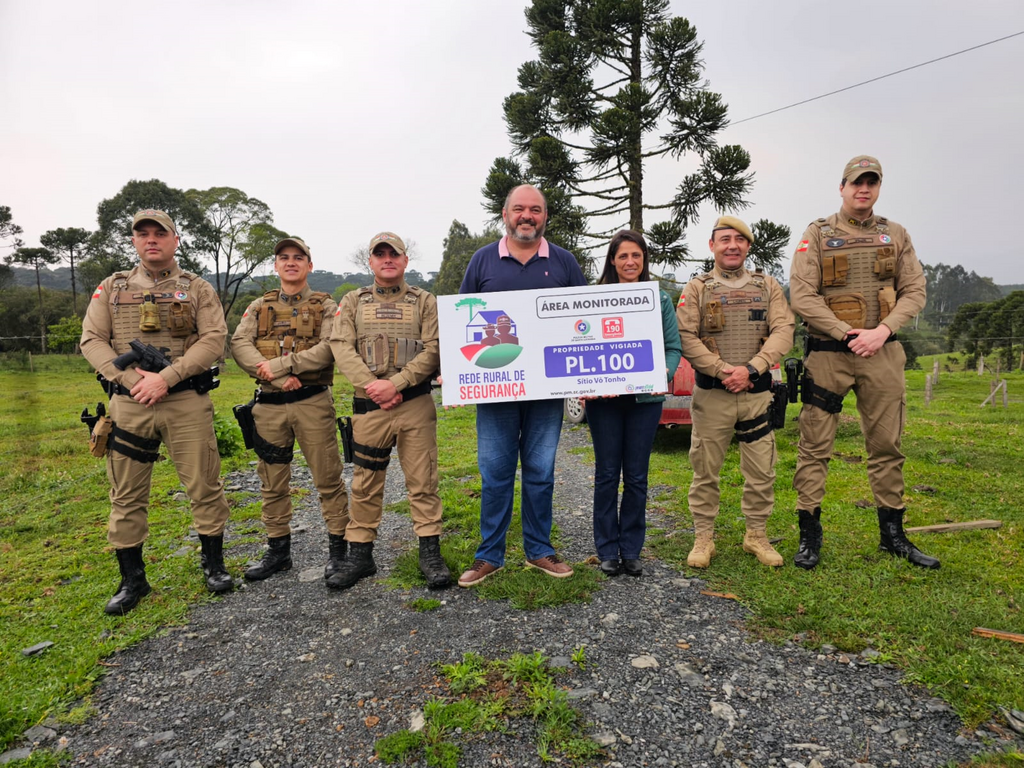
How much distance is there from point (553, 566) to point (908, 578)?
249cm

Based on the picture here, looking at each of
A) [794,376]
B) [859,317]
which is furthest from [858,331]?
[794,376]

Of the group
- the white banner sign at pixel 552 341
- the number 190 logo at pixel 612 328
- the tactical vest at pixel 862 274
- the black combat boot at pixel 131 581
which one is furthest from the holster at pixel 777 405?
the black combat boot at pixel 131 581

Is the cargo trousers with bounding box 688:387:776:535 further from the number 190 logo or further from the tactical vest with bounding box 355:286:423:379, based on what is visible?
the tactical vest with bounding box 355:286:423:379

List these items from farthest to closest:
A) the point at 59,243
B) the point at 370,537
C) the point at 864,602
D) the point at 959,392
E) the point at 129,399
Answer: the point at 59,243, the point at 959,392, the point at 370,537, the point at 129,399, the point at 864,602

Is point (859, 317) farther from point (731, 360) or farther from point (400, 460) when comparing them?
point (400, 460)

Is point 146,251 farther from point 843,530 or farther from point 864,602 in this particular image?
point 843,530

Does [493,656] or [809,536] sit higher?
[809,536]

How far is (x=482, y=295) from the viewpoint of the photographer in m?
4.02

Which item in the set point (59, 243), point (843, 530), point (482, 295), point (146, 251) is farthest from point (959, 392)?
point (59, 243)

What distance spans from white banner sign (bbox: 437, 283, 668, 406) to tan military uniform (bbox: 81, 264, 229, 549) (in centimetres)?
185

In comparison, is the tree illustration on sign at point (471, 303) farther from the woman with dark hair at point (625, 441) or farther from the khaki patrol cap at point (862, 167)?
the khaki patrol cap at point (862, 167)

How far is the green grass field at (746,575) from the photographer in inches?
118

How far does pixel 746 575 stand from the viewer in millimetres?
4102

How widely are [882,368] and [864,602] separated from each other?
5.63ft
